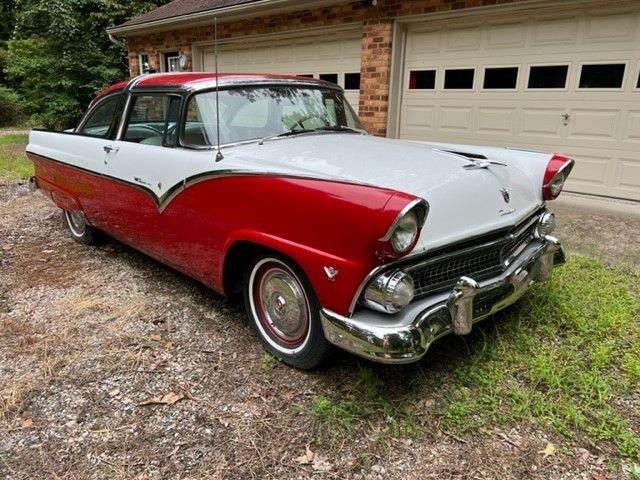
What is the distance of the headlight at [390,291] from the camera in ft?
7.04

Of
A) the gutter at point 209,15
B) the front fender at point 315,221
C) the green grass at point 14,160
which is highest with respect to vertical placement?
the gutter at point 209,15

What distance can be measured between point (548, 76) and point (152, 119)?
16.6 feet

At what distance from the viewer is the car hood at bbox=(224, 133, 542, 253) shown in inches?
92.4

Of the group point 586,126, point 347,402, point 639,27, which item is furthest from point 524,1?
point 347,402

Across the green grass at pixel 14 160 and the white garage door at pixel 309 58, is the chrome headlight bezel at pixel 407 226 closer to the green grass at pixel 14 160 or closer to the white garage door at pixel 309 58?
the white garage door at pixel 309 58

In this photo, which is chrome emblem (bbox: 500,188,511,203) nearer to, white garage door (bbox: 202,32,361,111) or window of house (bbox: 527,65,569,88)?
window of house (bbox: 527,65,569,88)

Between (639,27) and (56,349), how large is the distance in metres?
6.52

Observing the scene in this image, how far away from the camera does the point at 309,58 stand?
8.47 meters

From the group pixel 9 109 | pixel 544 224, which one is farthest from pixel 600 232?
pixel 9 109

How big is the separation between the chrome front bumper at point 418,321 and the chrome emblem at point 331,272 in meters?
0.17

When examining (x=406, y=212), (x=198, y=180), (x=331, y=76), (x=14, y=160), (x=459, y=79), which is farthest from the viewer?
(x=14, y=160)

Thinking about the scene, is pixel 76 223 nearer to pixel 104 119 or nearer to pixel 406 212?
pixel 104 119

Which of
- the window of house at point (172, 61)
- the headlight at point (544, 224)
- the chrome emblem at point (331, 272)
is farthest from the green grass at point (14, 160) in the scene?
the headlight at point (544, 224)

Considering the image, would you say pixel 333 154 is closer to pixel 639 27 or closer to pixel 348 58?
pixel 639 27
